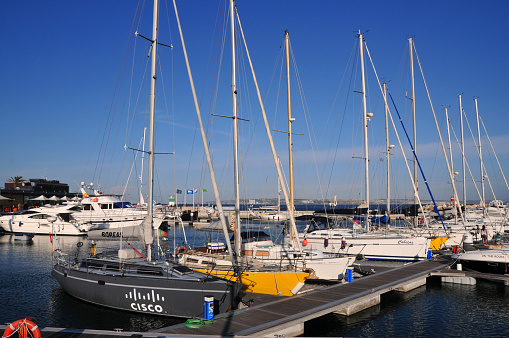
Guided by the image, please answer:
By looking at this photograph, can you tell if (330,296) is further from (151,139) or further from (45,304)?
(45,304)

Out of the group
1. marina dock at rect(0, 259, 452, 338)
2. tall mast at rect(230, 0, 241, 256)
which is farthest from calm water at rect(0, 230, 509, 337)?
tall mast at rect(230, 0, 241, 256)

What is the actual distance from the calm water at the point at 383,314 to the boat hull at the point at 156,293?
1.77 feet

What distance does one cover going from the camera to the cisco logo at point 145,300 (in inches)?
647

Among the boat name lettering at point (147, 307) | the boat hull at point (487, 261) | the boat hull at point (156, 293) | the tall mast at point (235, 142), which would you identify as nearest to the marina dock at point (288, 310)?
the boat hull at point (156, 293)

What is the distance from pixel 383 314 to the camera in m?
18.9

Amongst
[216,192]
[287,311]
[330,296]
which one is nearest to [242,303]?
[287,311]

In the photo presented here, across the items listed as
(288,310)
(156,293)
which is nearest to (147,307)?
(156,293)

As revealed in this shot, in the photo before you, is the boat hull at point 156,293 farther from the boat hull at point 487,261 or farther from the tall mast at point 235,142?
the boat hull at point 487,261

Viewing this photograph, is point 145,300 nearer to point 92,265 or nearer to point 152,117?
point 92,265

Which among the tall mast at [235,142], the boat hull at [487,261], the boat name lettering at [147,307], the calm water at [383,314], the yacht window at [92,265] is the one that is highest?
the tall mast at [235,142]

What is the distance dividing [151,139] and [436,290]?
1906cm

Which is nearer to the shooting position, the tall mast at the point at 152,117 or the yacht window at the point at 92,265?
the tall mast at the point at 152,117

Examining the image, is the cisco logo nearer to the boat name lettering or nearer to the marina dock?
the boat name lettering

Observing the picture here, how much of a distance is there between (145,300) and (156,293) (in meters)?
0.73
